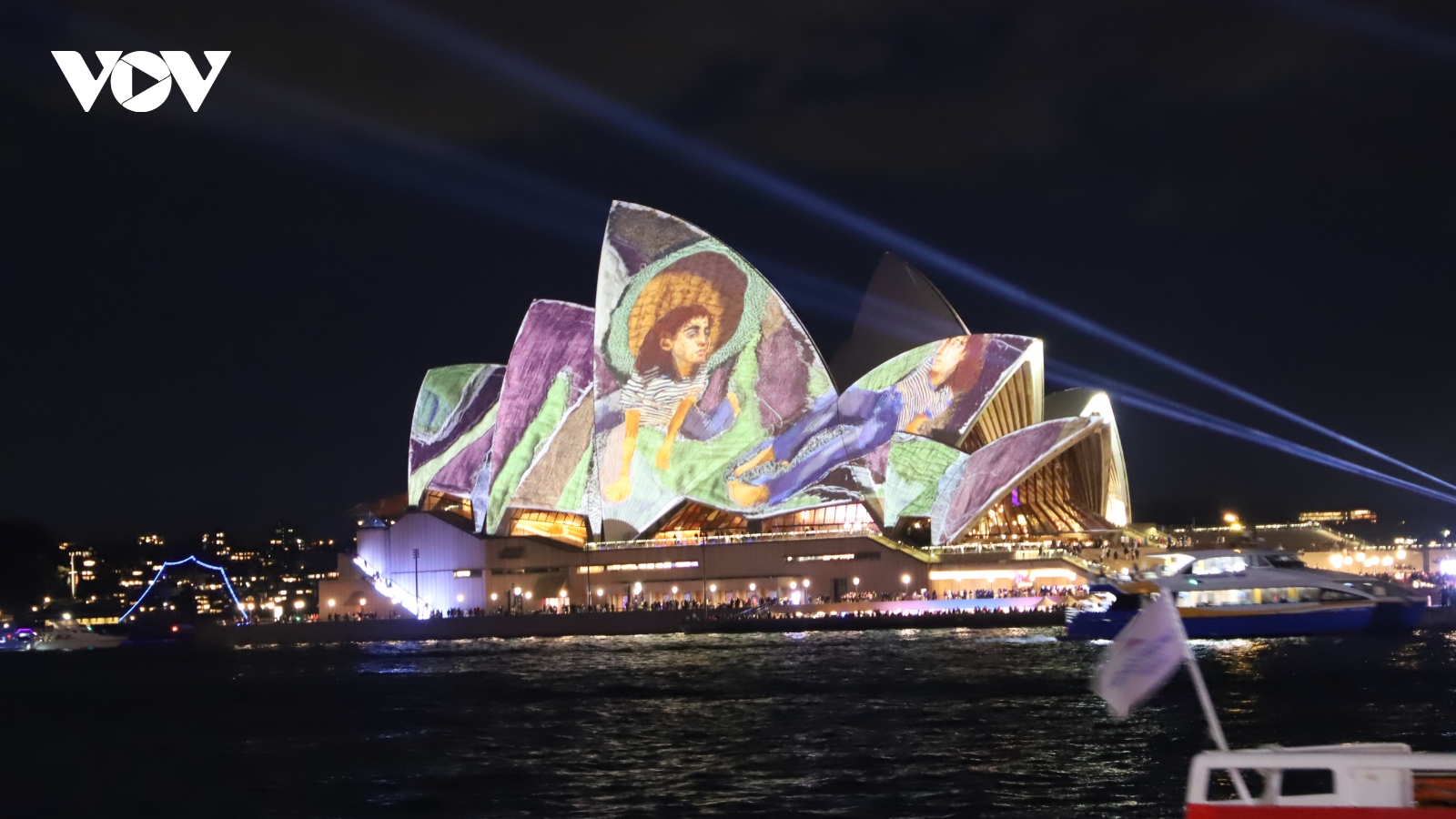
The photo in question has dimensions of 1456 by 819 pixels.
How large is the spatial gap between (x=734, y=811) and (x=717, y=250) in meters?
46.5

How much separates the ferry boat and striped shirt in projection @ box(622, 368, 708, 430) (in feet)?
78.9

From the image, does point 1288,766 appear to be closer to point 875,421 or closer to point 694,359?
point 875,421

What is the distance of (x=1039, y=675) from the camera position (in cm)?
3038

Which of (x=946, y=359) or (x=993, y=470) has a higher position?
(x=946, y=359)


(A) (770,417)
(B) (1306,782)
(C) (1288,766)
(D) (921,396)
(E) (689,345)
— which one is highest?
(E) (689,345)

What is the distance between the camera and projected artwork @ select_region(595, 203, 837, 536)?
6081 cm

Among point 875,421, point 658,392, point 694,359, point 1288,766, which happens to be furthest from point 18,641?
point 1288,766

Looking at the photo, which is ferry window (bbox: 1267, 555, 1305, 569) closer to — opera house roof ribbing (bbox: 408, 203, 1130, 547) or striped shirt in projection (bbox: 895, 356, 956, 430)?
opera house roof ribbing (bbox: 408, 203, 1130, 547)

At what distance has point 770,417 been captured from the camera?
2424 inches

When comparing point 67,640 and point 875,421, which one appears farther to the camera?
point 67,640

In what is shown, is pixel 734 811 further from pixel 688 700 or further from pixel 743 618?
pixel 743 618

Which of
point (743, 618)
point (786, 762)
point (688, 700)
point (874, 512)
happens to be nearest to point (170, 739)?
point (688, 700)

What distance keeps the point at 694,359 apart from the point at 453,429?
49.6ft

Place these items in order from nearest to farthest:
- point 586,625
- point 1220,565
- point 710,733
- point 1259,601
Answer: point 710,733 → point 1259,601 → point 1220,565 → point 586,625
